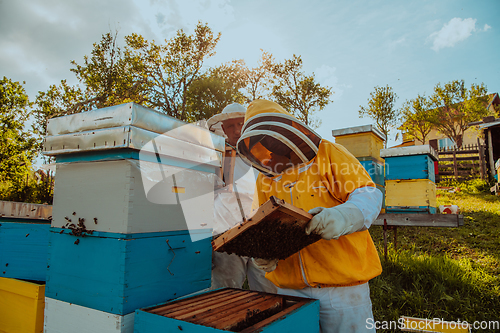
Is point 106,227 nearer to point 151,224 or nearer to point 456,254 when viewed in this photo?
point 151,224

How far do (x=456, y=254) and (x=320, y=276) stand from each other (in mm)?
4817

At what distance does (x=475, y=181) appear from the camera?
38.0 feet

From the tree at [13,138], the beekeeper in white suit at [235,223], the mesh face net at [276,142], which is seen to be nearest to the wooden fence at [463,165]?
the beekeeper in white suit at [235,223]

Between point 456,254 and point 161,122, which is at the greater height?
point 161,122

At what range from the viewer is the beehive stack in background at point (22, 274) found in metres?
1.91

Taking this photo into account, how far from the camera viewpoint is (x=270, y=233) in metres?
1.38

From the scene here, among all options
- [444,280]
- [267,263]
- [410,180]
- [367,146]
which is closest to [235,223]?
[267,263]

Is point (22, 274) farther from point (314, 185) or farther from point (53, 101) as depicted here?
point (53, 101)

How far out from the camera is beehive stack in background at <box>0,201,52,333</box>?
75.3 inches

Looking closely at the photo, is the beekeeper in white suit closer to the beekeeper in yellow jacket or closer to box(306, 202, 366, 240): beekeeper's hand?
the beekeeper in yellow jacket

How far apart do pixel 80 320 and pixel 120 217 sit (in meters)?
0.60

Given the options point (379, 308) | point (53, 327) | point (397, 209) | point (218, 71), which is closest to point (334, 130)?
point (397, 209)

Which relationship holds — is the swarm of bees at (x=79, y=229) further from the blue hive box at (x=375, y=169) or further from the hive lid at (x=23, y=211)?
the blue hive box at (x=375, y=169)

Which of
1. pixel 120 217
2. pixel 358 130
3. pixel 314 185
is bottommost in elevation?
pixel 120 217
